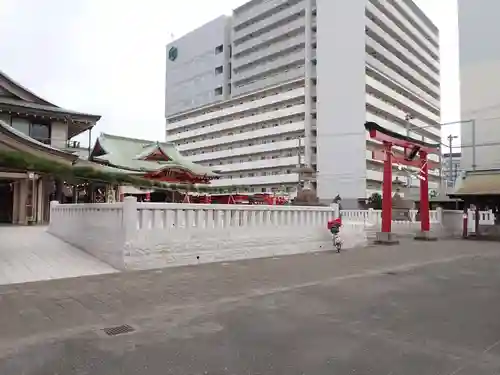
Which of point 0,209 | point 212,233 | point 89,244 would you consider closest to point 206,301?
point 212,233

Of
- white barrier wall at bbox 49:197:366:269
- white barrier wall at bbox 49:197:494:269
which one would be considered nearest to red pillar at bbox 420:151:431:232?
white barrier wall at bbox 49:197:494:269

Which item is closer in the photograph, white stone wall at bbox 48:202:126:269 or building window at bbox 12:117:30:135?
white stone wall at bbox 48:202:126:269

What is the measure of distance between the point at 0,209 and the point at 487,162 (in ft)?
89.7

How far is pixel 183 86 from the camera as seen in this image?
7950 cm

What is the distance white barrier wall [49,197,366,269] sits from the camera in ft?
27.8

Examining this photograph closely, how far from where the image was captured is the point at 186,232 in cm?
921

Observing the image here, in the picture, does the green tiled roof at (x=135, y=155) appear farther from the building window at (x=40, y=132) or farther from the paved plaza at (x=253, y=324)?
the paved plaza at (x=253, y=324)

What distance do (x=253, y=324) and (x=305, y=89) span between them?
2189 inches

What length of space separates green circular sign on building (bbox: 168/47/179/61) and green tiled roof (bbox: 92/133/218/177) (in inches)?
2281

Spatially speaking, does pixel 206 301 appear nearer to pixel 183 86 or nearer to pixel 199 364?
pixel 199 364

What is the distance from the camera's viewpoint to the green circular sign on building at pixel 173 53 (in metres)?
79.8

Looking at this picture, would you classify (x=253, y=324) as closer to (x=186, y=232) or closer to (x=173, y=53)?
(x=186, y=232)

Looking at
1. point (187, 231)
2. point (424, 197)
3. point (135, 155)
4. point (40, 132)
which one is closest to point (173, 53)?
point (135, 155)

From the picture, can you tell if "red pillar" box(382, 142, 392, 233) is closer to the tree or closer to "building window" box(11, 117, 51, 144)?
"building window" box(11, 117, 51, 144)
